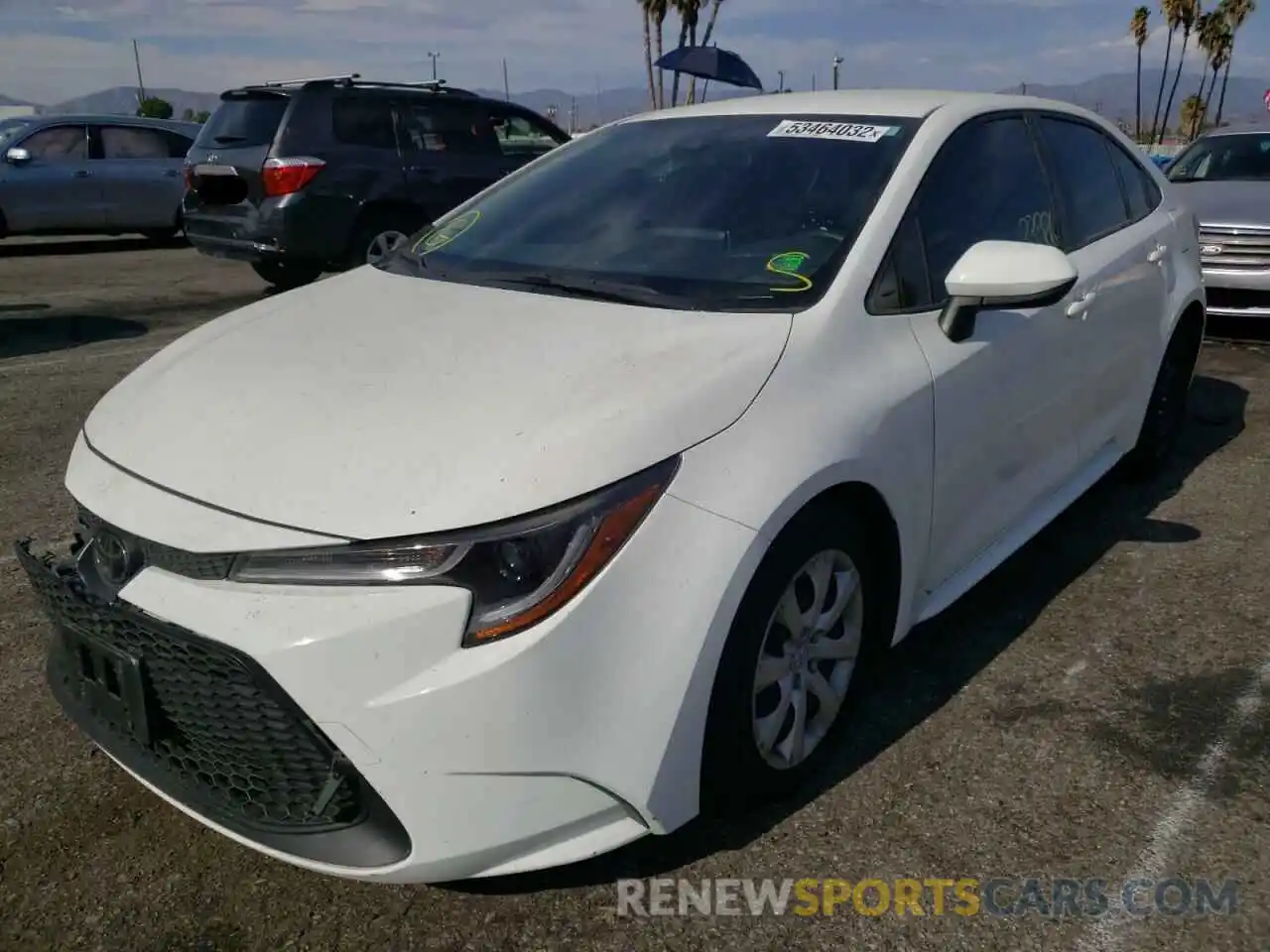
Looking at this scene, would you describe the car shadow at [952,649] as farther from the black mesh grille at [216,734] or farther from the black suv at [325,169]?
the black suv at [325,169]

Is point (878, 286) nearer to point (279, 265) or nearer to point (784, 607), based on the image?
point (784, 607)

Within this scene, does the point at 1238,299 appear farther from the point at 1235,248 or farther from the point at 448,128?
the point at 448,128

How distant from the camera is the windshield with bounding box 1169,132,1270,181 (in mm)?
8469

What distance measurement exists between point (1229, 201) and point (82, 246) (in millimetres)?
13231

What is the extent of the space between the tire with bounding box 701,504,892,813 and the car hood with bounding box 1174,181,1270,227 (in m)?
5.43

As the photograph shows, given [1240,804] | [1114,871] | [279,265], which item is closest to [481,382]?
[1114,871]

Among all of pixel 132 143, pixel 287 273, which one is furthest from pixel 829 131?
pixel 132 143

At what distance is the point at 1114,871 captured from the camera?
2.32 m

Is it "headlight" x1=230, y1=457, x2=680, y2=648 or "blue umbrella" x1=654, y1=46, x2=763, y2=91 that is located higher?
Answer: "blue umbrella" x1=654, y1=46, x2=763, y2=91

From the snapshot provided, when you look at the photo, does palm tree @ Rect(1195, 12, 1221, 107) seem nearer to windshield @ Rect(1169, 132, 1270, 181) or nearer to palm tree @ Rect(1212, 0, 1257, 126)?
palm tree @ Rect(1212, 0, 1257, 126)

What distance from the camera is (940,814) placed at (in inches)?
98.7

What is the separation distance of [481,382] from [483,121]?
8.40 m

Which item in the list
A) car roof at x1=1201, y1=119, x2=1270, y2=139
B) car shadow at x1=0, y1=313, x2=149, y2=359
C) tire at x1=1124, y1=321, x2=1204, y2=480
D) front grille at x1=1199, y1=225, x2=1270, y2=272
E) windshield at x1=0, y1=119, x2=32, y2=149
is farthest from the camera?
windshield at x1=0, y1=119, x2=32, y2=149

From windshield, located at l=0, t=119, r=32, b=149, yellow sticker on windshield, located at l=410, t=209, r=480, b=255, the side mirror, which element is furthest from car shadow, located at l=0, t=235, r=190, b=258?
the side mirror
